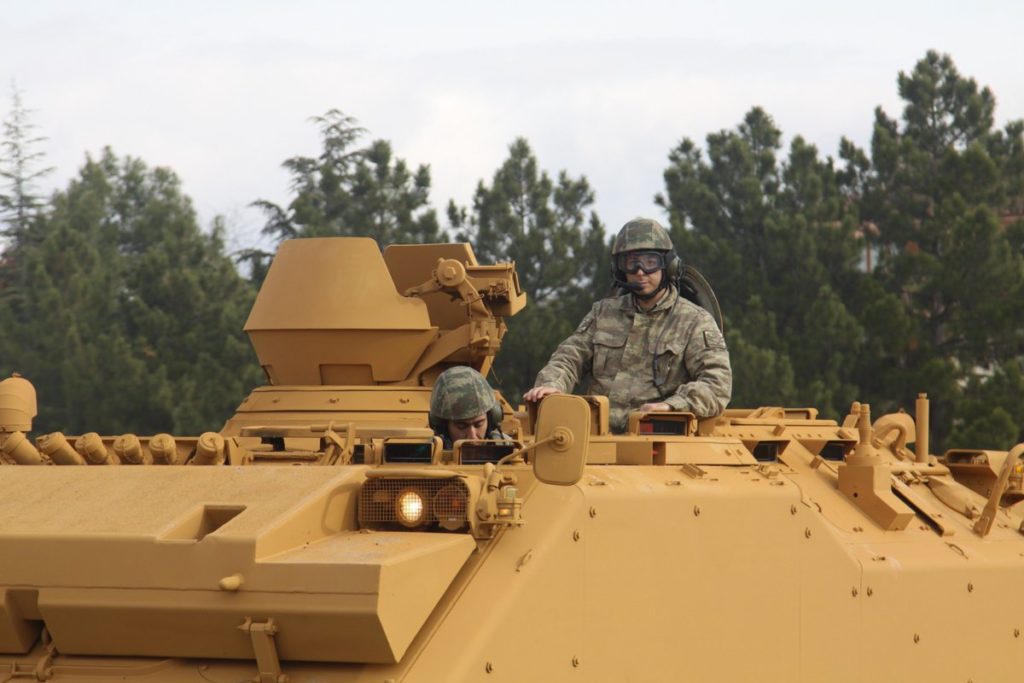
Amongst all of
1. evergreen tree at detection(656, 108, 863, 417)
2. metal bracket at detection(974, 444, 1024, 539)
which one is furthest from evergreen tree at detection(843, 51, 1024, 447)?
metal bracket at detection(974, 444, 1024, 539)

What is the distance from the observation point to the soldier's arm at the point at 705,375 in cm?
1004

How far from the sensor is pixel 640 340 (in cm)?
1104

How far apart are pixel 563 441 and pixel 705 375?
3369 millimetres

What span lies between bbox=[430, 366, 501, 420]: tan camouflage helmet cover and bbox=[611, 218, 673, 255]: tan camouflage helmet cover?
8.28ft

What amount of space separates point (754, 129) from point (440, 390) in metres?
31.0

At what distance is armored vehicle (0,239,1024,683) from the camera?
691 centimetres

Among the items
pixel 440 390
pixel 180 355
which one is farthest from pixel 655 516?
pixel 180 355

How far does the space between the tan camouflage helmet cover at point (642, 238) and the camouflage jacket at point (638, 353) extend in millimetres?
335

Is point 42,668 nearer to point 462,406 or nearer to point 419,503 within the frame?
point 419,503

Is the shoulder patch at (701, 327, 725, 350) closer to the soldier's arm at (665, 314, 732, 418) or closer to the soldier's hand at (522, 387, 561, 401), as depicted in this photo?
the soldier's arm at (665, 314, 732, 418)

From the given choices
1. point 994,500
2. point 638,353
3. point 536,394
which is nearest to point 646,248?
point 638,353

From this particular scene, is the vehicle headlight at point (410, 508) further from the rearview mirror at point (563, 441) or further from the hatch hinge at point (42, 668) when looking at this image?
the hatch hinge at point (42, 668)

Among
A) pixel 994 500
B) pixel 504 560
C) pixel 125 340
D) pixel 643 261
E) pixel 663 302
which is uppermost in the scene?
pixel 643 261

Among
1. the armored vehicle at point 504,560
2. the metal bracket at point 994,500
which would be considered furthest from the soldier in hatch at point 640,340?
the metal bracket at point 994,500
